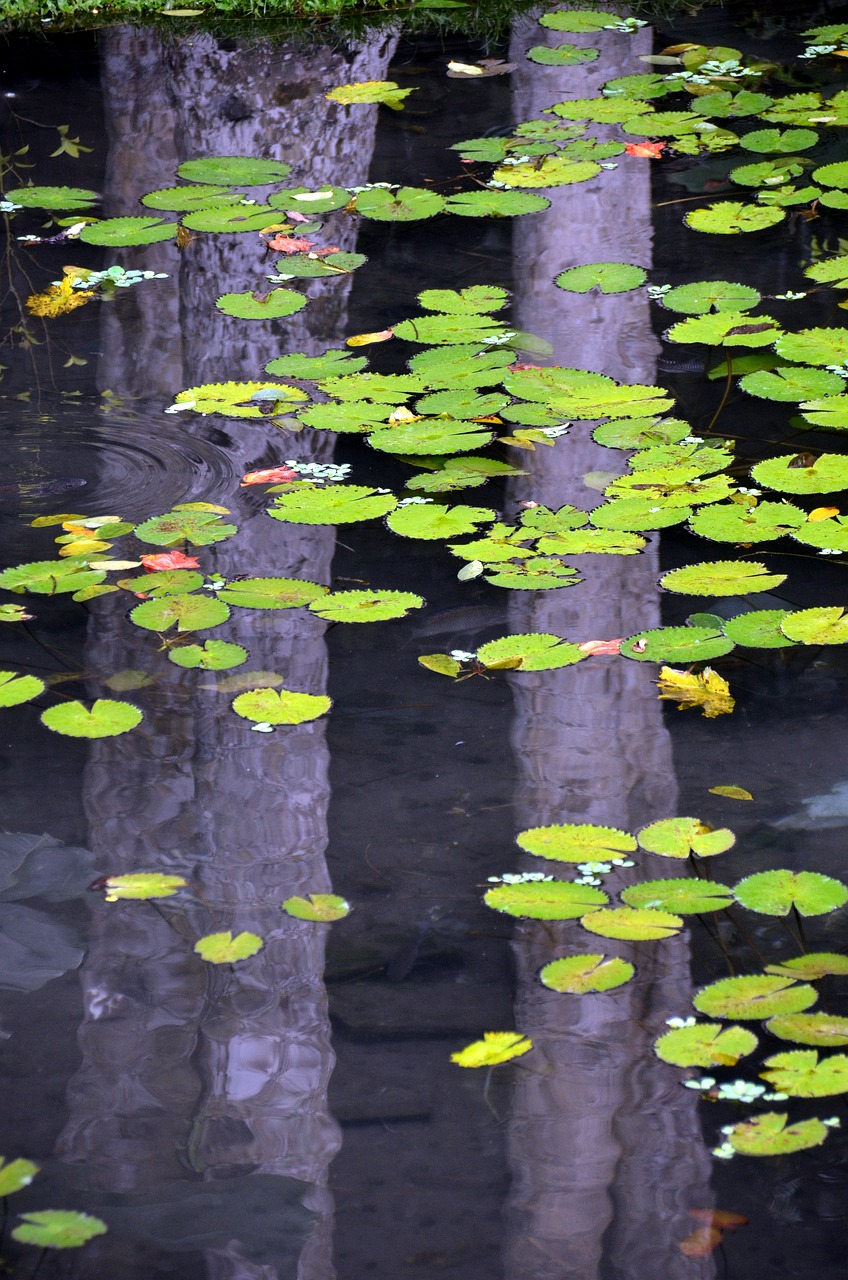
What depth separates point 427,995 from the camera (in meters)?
1.68

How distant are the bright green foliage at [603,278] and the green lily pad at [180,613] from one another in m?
1.47

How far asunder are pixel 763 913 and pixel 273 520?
51.4 inches

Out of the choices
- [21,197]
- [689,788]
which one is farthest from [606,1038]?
[21,197]

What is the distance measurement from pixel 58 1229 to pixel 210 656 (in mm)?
1020

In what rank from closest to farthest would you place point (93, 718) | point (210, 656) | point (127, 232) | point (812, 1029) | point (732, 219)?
point (812, 1029) < point (93, 718) < point (210, 656) < point (732, 219) < point (127, 232)

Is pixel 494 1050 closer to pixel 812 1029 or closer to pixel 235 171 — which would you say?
pixel 812 1029

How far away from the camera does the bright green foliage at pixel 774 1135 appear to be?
4.68 ft

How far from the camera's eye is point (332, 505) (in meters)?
2.63

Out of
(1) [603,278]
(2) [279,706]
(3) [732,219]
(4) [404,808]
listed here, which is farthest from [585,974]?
(3) [732,219]

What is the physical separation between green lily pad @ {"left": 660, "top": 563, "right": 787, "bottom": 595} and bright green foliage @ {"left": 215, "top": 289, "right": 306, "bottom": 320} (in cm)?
141

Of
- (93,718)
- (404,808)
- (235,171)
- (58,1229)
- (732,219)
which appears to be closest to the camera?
(58,1229)

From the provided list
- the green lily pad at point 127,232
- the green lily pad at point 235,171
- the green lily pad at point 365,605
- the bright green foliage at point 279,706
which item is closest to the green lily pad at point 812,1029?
the bright green foliage at point 279,706

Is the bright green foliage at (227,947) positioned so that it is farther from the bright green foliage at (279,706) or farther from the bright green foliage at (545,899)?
the bright green foliage at (279,706)

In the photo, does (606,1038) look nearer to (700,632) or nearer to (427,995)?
(427,995)
